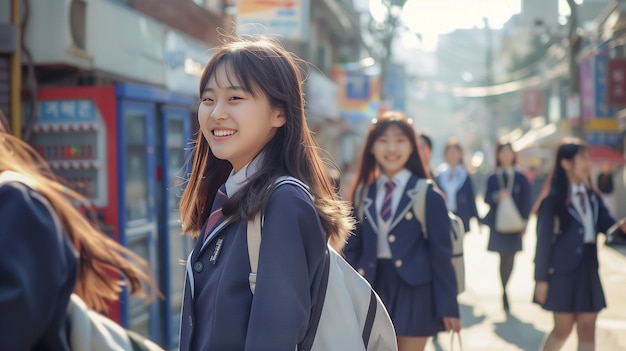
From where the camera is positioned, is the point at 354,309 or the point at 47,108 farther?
the point at 47,108

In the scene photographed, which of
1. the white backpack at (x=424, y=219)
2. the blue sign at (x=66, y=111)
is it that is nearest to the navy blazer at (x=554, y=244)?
the white backpack at (x=424, y=219)

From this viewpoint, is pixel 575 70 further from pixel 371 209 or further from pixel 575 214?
pixel 371 209

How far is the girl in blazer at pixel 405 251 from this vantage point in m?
4.80

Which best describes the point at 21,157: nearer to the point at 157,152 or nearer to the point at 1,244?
the point at 1,244

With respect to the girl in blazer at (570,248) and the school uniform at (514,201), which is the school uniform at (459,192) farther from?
the girl in blazer at (570,248)

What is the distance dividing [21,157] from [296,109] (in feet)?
2.54

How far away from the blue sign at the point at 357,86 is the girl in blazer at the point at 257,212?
25.8 meters

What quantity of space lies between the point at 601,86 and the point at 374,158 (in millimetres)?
17549

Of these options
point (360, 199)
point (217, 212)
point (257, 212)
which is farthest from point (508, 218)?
point (257, 212)

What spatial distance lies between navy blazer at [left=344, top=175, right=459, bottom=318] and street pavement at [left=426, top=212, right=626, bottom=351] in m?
2.74

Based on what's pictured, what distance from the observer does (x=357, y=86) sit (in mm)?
28781

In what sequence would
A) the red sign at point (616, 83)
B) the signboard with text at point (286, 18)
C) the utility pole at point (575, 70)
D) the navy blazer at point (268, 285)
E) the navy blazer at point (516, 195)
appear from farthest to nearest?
1. the utility pole at point (575, 70)
2. the red sign at point (616, 83)
3. the signboard with text at point (286, 18)
4. the navy blazer at point (516, 195)
5. the navy blazer at point (268, 285)

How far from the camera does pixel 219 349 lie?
86.3 inches

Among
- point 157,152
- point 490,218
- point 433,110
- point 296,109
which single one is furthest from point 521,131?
point 433,110
